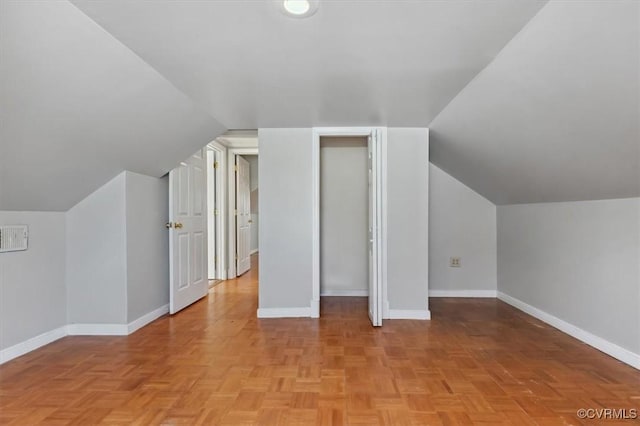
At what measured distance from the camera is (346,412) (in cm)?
165

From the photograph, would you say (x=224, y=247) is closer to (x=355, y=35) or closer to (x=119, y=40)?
(x=119, y=40)

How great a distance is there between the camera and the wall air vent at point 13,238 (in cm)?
219

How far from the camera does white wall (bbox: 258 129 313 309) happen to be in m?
3.21

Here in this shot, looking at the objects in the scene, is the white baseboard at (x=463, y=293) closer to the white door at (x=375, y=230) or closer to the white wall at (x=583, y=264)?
the white wall at (x=583, y=264)

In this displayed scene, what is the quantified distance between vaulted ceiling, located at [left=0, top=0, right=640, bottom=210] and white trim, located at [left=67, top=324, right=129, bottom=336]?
3.39 feet

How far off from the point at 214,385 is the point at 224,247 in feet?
10.9

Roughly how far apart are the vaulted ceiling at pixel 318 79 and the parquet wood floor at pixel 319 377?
1.16 metres

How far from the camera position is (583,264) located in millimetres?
2520

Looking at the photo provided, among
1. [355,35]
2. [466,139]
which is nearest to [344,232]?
[466,139]

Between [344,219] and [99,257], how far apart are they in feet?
8.52

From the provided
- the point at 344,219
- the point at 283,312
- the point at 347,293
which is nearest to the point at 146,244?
the point at 283,312

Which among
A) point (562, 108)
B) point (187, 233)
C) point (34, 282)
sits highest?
point (562, 108)

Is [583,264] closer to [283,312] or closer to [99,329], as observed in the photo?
[283,312]

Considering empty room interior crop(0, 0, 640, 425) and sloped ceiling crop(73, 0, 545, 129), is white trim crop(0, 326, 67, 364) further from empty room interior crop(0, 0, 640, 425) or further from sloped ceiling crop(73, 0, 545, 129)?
sloped ceiling crop(73, 0, 545, 129)
